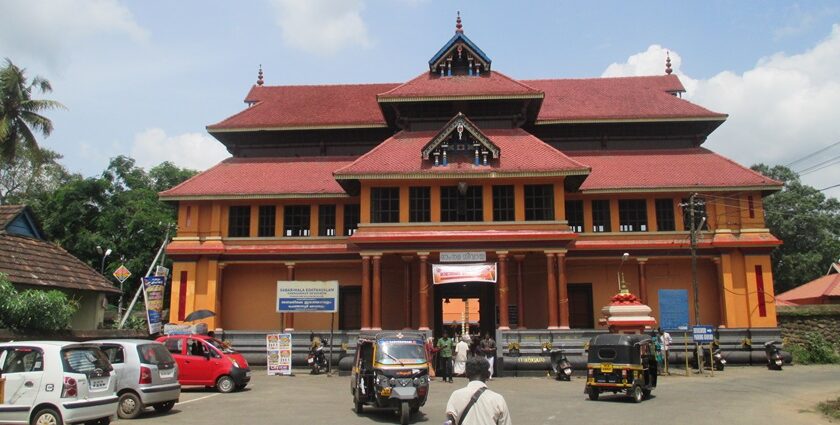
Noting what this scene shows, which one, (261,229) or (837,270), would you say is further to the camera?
(837,270)

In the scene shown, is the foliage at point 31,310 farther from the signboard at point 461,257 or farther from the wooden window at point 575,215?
the wooden window at point 575,215

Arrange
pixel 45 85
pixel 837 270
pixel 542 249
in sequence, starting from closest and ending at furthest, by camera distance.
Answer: pixel 542 249, pixel 45 85, pixel 837 270

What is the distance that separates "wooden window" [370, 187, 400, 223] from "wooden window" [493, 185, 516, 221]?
4056 millimetres

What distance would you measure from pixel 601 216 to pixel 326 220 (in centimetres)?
1270

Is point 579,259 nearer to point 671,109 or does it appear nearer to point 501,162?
point 501,162

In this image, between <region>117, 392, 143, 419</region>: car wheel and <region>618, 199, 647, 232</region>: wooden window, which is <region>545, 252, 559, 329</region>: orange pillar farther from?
<region>117, 392, 143, 419</region>: car wheel

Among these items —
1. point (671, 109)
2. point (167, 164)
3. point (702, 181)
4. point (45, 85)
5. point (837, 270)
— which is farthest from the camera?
point (167, 164)

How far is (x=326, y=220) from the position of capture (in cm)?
3111

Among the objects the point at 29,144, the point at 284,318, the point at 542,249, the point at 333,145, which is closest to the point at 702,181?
the point at 542,249

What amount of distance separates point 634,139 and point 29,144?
99.3ft

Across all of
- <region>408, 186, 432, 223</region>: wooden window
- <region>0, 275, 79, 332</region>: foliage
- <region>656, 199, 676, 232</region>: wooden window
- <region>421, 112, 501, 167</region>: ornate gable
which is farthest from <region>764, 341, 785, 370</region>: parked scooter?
<region>0, 275, 79, 332</region>: foliage

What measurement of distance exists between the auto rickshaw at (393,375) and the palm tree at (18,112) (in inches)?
1052

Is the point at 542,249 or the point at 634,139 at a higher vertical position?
the point at 634,139

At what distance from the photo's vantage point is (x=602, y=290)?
30.4 meters
